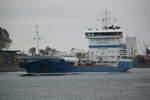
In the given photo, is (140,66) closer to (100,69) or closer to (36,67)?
(100,69)

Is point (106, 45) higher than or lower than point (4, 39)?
lower

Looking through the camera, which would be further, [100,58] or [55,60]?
[100,58]

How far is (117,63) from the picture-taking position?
5572 centimetres

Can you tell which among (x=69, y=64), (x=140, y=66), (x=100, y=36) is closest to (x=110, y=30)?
(x=100, y=36)

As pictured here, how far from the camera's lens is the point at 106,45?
5819 centimetres

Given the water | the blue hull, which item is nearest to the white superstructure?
the blue hull

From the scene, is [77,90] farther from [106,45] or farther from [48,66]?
[106,45]

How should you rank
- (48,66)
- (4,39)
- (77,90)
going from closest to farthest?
1. (77,90)
2. (48,66)
3. (4,39)

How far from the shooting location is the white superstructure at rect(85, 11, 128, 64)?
57656mm

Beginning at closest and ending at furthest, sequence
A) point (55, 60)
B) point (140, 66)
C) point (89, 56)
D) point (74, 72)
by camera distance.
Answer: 1. point (55, 60)
2. point (74, 72)
3. point (89, 56)
4. point (140, 66)

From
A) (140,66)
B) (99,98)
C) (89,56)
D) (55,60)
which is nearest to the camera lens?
(99,98)

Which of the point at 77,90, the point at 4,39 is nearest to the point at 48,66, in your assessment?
the point at 77,90

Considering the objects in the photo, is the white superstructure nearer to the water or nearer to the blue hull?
the blue hull

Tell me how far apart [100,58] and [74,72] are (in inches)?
221
